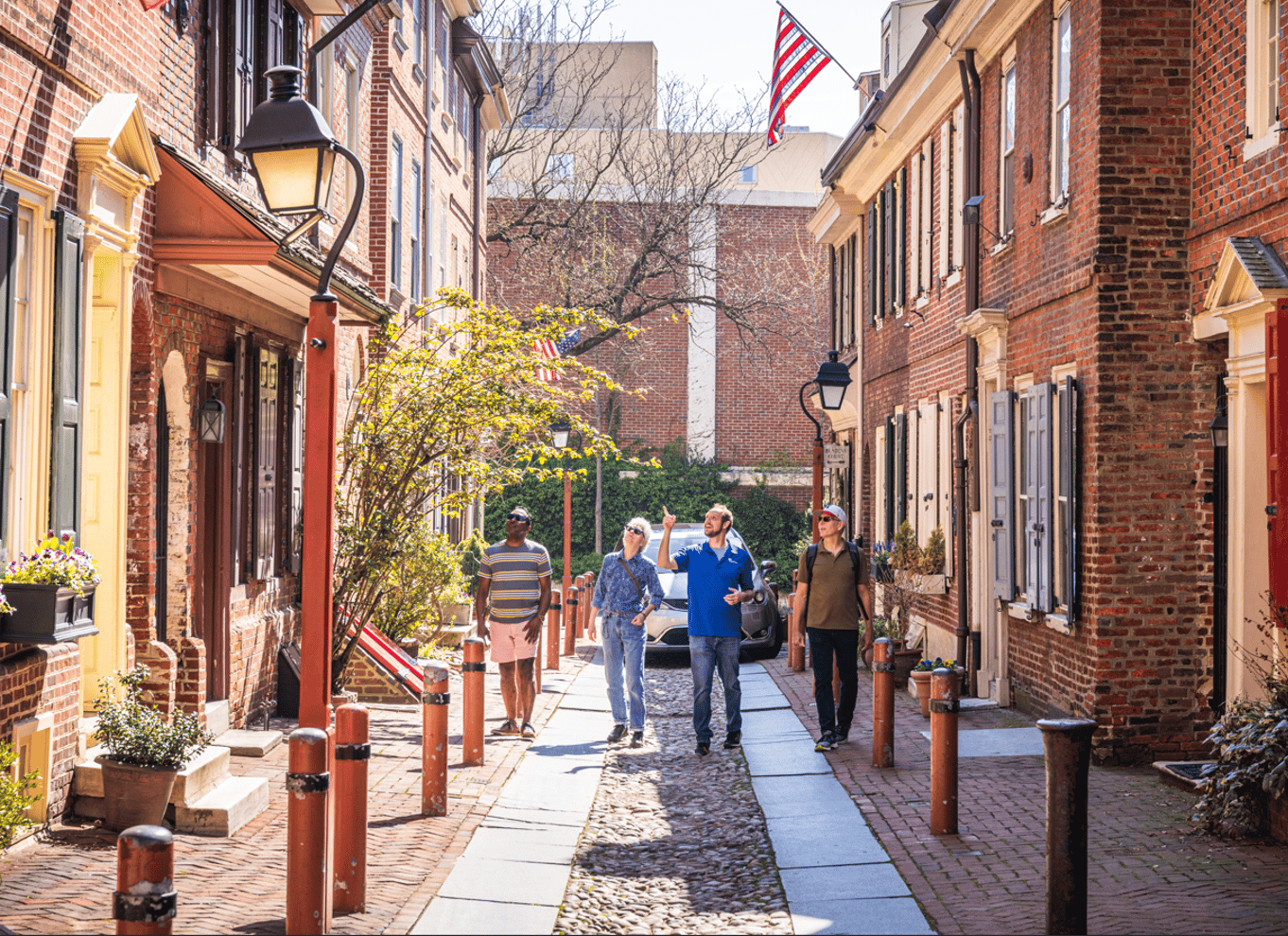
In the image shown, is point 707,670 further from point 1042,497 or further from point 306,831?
point 306,831

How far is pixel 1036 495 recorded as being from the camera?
11.3m

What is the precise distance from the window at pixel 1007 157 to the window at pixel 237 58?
6.68m

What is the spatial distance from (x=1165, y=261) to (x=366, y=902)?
7145 millimetres

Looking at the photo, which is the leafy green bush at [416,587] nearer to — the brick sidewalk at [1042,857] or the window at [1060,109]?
the brick sidewalk at [1042,857]

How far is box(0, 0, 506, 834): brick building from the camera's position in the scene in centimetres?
722

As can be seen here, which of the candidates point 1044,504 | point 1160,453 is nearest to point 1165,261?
point 1160,453

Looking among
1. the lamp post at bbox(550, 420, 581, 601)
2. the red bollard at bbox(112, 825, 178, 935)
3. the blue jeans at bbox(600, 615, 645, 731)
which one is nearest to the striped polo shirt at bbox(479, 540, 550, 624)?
the blue jeans at bbox(600, 615, 645, 731)

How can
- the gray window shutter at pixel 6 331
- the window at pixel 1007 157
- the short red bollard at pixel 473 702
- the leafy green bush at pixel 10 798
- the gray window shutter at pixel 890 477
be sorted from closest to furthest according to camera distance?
1. the leafy green bush at pixel 10 798
2. the gray window shutter at pixel 6 331
3. the short red bollard at pixel 473 702
4. the window at pixel 1007 157
5. the gray window shutter at pixel 890 477

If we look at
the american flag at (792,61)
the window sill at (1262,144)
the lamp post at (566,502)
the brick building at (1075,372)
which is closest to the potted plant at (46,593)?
the brick building at (1075,372)

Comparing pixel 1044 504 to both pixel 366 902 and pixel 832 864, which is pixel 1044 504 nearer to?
pixel 832 864

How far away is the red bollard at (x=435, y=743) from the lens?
7859 mm

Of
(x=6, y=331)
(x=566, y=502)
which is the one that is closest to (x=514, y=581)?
(x=6, y=331)

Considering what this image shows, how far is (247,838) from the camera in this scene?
23.9 feet

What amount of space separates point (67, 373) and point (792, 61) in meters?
11.5
